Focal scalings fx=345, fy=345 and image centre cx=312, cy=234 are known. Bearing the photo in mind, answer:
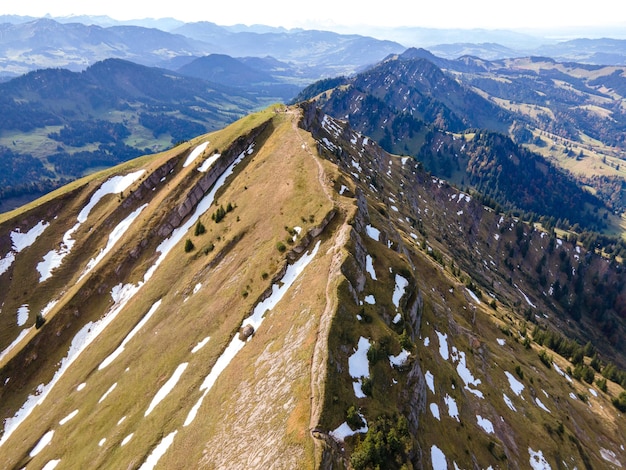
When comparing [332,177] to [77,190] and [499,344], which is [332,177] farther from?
[77,190]

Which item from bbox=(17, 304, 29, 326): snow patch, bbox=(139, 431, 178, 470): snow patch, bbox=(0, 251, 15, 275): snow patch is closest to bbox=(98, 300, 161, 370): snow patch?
bbox=(139, 431, 178, 470): snow patch

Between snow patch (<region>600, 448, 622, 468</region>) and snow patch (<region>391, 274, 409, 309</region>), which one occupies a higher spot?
snow patch (<region>391, 274, 409, 309</region>)

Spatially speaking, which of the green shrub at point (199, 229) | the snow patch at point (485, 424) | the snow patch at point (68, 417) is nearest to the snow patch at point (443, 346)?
the snow patch at point (485, 424)

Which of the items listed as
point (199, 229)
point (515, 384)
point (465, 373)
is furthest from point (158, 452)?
point (515, 384)

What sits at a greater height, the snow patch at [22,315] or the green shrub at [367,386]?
the green shrub at [367,386]

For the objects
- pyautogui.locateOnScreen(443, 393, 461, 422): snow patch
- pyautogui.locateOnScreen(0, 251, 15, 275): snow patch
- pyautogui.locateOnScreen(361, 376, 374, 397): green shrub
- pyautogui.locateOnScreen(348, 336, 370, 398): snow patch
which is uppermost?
pyautogui.locateOnScreen(348, 336, 370, 398): snow patch

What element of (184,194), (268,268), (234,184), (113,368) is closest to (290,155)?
(234,184)

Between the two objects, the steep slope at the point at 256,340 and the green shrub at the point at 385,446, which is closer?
the green shrub at the point at 385,446

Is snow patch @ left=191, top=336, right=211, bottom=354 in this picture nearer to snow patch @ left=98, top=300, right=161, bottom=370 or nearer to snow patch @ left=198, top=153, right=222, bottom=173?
snow patch @ left=98, top=300, right=161, bottom=370

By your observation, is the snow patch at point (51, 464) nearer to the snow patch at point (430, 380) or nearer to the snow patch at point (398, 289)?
the snow patch at point (398, 289)
